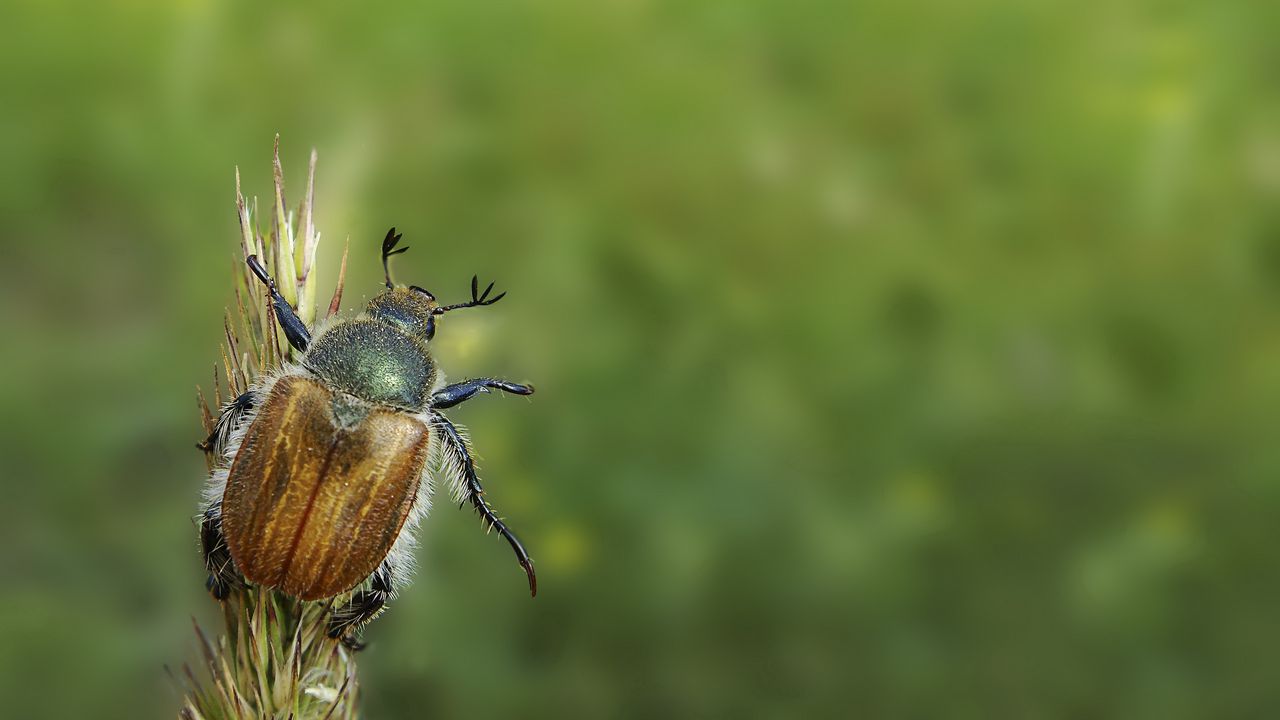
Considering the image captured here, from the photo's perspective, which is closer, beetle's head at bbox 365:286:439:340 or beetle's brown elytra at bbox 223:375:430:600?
beetle's brown elytra at bbox 223:375:430:600

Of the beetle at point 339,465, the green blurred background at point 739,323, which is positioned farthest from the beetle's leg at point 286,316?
the green blurred background at point 739,323

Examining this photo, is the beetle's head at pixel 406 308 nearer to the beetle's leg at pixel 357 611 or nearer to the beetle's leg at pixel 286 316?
the beetle's leg at pixel 286 316

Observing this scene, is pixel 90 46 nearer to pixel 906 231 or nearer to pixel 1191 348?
pixel 906 231

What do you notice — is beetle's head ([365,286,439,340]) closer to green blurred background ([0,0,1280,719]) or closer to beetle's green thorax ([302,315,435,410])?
beetle's green thorax ([302,315,435,410])

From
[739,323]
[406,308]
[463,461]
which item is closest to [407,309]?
[406,308]

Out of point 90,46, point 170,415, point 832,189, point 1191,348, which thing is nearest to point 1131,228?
point 1191,348

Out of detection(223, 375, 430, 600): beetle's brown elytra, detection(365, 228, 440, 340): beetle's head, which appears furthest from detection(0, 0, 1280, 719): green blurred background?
detection(223, 375, 430, 600): beetle's brown elytra

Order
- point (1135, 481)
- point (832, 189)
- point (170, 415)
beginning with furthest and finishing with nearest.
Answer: point (832, 189), point (1135, 481), point (170, 415)
